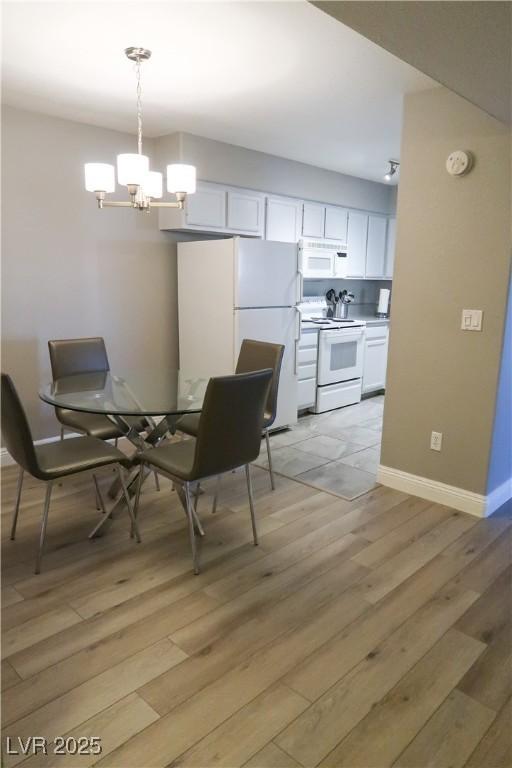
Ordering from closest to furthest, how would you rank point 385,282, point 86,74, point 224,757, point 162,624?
point 224,757 → point 162,624 → point 86,74 → point 385,282

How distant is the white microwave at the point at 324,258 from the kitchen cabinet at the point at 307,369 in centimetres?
69

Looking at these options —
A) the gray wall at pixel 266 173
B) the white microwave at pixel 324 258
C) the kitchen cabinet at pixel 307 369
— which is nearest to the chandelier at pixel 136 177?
the gray wall at pixel 266 173

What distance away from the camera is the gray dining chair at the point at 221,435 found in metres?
2.15

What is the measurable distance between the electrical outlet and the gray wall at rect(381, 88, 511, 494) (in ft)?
0.09

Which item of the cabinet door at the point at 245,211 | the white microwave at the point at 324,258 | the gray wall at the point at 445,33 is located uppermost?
the gray wall at the point at 445,33

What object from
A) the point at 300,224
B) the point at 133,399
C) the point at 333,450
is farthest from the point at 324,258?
the point at 133,399

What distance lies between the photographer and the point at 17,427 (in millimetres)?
2139

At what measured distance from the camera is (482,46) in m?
1.69

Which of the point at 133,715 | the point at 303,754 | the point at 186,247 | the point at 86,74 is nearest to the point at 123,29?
the point at 86,74

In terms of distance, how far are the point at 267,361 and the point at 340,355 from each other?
2130 millimetres

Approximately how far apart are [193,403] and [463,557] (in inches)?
60.2

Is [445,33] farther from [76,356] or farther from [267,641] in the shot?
[76,356]

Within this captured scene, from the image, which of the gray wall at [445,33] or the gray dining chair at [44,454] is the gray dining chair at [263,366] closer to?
the gray dining chair at [44,454]

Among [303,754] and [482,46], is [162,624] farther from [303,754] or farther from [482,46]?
[482,46]
